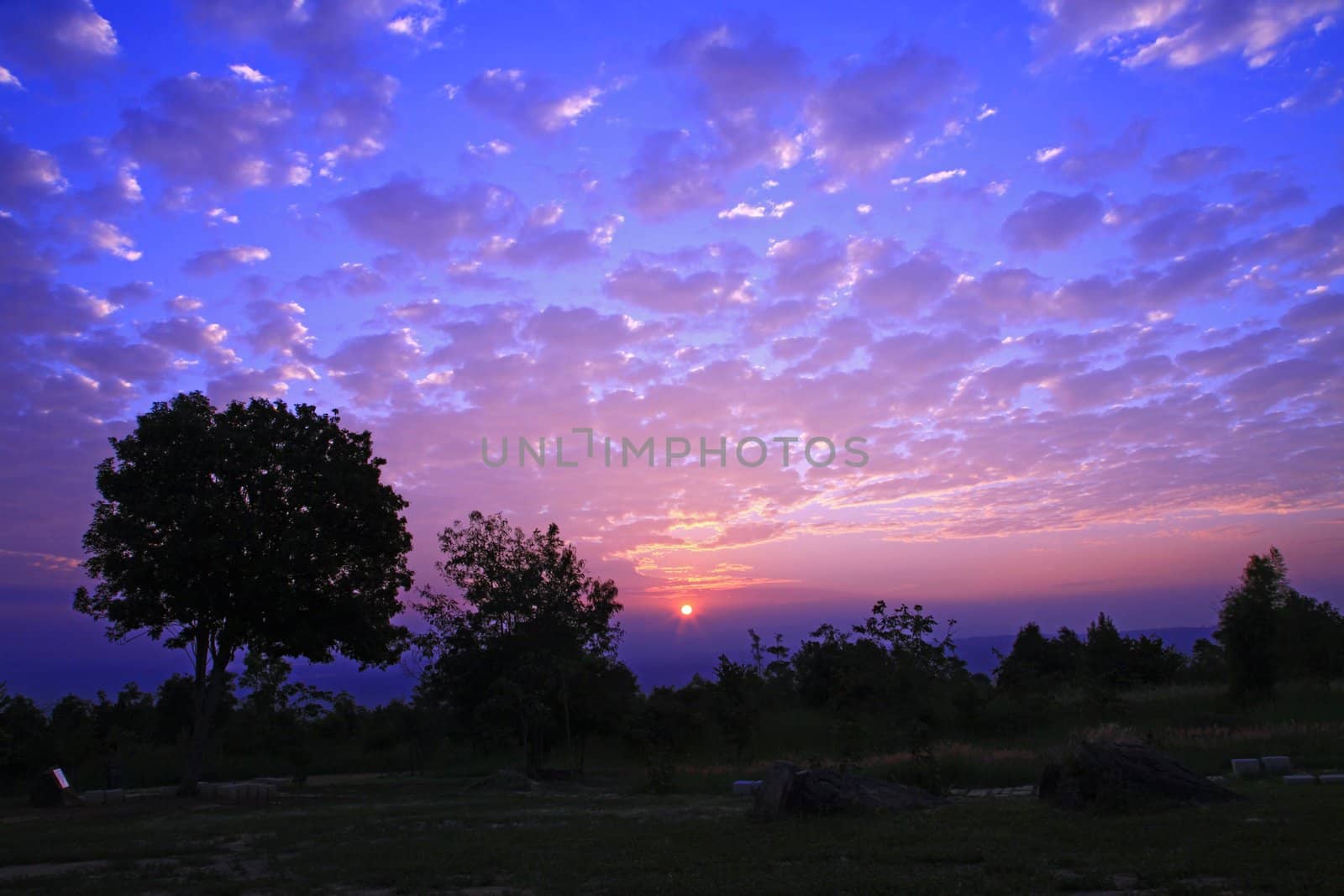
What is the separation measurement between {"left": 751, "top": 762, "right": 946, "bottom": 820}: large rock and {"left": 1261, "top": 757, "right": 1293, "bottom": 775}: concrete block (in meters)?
6.99

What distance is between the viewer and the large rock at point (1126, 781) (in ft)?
39.4

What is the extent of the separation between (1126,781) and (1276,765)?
21.7 feet

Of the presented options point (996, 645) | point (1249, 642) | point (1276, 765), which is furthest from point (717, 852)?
point (996, 645)

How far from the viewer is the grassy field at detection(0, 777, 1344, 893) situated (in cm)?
812

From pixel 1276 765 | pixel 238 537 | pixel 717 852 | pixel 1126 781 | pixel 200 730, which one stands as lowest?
pixel 1276 765

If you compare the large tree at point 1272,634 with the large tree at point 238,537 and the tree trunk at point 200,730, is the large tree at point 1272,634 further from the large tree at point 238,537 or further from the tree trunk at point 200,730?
the tree trunk at point 200,730

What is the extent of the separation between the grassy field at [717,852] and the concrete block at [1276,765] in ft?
6.18

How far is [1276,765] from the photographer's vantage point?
16.4m

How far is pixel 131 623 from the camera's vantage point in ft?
74.7

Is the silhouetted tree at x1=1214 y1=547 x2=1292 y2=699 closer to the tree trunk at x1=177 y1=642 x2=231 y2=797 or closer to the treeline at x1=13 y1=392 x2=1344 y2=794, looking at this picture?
the treeline at x1=13 y1=392 x2=1344 y2=794

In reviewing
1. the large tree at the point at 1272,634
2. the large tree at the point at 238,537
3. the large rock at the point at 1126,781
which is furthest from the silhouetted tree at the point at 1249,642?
the large tree at the point at 238,537

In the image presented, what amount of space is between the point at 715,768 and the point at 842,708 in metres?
5.80

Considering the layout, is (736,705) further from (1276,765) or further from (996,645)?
(996,645)

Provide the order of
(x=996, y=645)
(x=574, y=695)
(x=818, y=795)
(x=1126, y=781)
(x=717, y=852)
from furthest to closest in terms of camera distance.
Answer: (x=996, y=645)
(x=574, y=695)
(x=818, y=795)
(x=1126, y=781)
(x=717, y=852)
